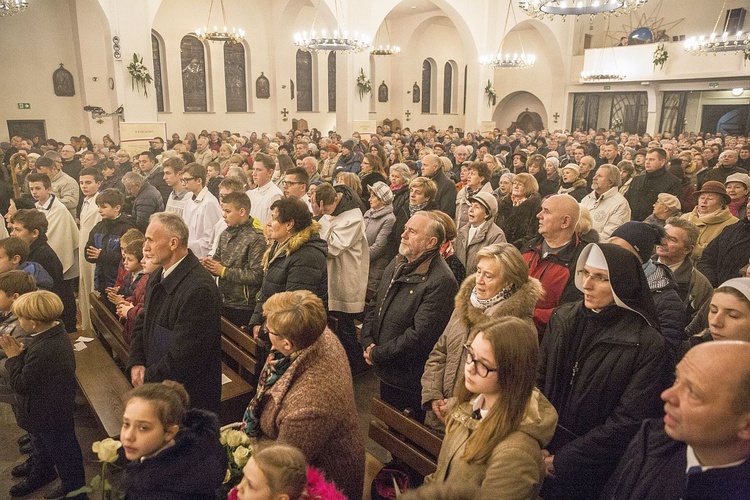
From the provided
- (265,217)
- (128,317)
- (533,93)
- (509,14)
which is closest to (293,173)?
(265,217)

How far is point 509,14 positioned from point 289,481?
21.5m

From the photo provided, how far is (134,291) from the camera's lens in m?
4.08

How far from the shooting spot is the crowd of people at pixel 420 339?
6.21 ft

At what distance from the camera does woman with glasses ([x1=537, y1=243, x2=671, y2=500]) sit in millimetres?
2387

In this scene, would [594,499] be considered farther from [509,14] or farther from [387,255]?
[509,14]

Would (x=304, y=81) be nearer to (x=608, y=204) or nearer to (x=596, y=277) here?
(x=608, y=204)

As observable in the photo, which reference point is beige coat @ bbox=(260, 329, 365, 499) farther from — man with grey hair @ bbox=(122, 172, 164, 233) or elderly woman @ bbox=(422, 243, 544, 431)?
man with grey hair @ bbox=(122, 172, 164, 233)

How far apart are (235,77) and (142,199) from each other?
53.2 ft

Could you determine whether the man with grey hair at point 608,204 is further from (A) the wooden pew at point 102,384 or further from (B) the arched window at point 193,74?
(B) the arched window at point 193,74

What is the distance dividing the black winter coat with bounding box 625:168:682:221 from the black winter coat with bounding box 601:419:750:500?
5.74 meters

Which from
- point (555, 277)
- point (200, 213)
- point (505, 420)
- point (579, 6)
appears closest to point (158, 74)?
point (579, 6)

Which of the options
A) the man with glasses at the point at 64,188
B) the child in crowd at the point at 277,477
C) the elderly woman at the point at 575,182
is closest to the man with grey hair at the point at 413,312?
the child in crowd at the point at 277,477

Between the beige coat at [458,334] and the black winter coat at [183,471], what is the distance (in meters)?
1.22

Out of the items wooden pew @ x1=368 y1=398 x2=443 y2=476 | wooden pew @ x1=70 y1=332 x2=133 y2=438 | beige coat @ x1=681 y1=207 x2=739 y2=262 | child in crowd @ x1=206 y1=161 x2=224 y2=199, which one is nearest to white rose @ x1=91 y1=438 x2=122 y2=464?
wooden pew @ x1=70 y1=332 x2=133 y2=438
